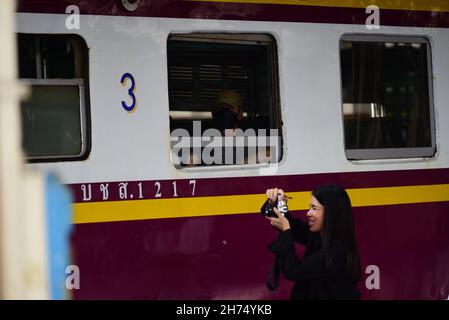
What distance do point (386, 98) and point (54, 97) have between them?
2.61 metres

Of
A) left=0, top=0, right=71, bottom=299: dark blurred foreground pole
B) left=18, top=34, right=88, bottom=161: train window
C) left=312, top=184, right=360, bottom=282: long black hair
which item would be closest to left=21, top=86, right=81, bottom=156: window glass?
left=18, top=34, right=88, bottom=161: train window

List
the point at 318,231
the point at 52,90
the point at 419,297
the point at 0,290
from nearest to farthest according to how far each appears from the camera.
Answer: the point at 0,290
the point at 52,90
the point at 318,231
the point at 419,297

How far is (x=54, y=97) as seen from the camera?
4.65 m

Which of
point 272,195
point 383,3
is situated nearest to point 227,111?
point 272,195

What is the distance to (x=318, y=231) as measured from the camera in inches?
195

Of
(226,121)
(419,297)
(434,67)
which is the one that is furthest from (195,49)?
(419,297)

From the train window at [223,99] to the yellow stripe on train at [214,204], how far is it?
261 millimetres

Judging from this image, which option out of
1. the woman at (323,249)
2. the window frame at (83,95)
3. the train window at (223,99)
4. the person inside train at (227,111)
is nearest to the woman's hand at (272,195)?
the woman at (323,249)

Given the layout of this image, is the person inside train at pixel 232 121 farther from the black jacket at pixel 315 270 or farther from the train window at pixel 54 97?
the train window at pixel 54 97

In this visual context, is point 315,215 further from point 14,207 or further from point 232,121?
point 14,207

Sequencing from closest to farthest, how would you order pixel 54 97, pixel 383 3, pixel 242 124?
pixel 54 97 → pixel 242 124 → pixel 383 3

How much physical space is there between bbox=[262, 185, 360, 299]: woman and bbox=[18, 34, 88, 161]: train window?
1339 mm

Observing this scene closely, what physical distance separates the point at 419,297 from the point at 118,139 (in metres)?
2.53

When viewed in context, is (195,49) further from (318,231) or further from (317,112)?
(318,231)
